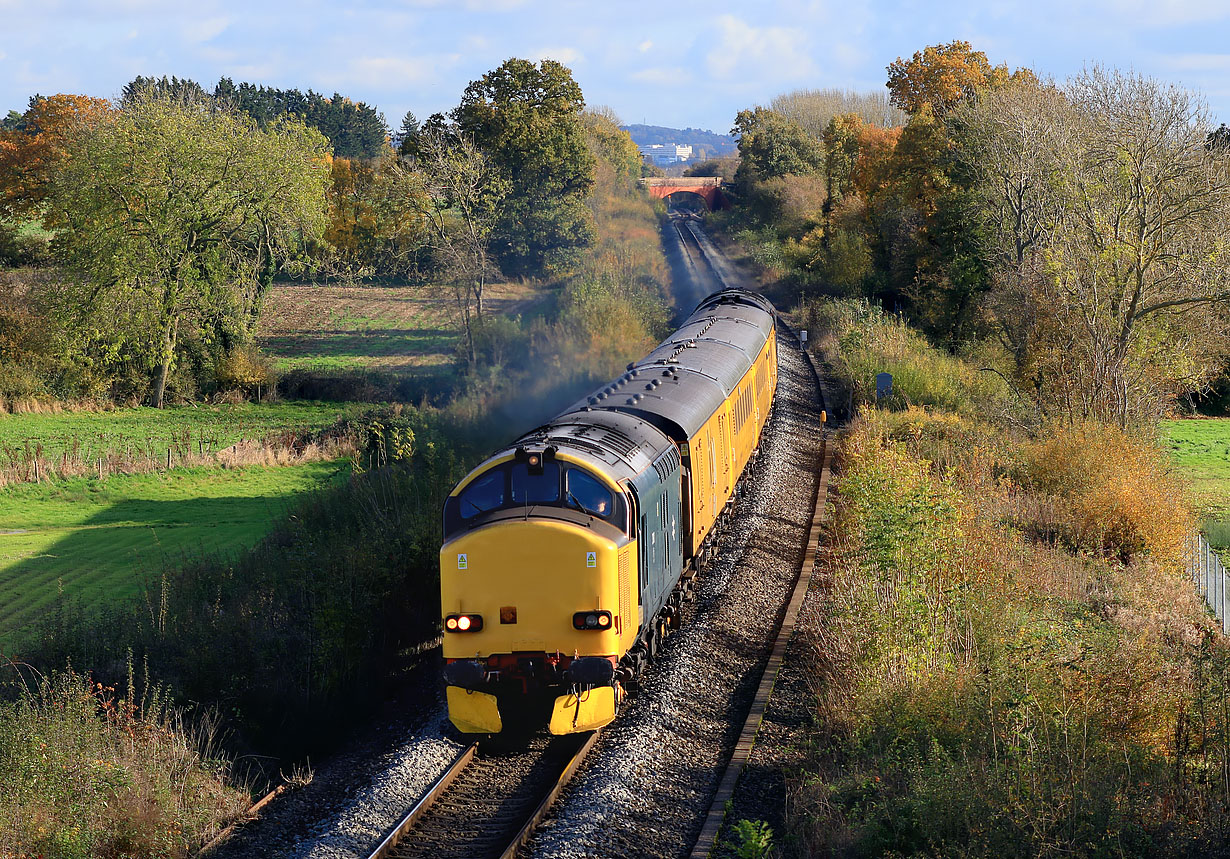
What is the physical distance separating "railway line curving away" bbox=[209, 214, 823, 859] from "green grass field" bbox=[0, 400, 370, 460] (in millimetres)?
23776

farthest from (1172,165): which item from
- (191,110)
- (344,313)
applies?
(344,313)

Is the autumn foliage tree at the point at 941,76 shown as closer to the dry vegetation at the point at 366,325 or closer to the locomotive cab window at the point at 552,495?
the dry vegetation at the point at 366,325

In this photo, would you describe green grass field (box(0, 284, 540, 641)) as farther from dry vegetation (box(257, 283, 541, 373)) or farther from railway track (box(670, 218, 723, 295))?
railway track (box(670, 218, 723, 295))

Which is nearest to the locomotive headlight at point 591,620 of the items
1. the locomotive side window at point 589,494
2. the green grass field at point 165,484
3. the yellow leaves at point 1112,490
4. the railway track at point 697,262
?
the locomotive side window at point 589,494

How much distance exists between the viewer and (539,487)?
1102cm

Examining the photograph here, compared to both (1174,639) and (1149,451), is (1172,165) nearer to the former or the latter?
(1149,451)

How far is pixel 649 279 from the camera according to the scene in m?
57.3

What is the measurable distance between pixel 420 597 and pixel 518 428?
31.7 feet

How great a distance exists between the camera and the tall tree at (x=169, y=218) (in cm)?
4050

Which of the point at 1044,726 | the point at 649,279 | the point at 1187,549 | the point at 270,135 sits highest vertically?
the point at 270,135

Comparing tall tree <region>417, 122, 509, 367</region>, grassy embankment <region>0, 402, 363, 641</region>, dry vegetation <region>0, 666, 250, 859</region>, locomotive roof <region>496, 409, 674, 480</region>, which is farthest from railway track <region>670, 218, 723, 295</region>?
dry vegetation <region>0, 666, 250, 859</region>

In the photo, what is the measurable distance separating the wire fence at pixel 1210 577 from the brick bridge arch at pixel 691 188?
92.9 meters

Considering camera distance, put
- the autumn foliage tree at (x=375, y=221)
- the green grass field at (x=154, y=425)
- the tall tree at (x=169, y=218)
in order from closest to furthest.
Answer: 1. the green grass field at (x=154, y=425)
2. the tall tree at (x=169, y=218)
3. the autumn foliage tree at (x=375, y=221)

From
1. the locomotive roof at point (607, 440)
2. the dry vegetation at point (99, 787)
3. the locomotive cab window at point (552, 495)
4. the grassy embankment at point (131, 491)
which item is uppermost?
the locomotive roof at point (607, 440)
